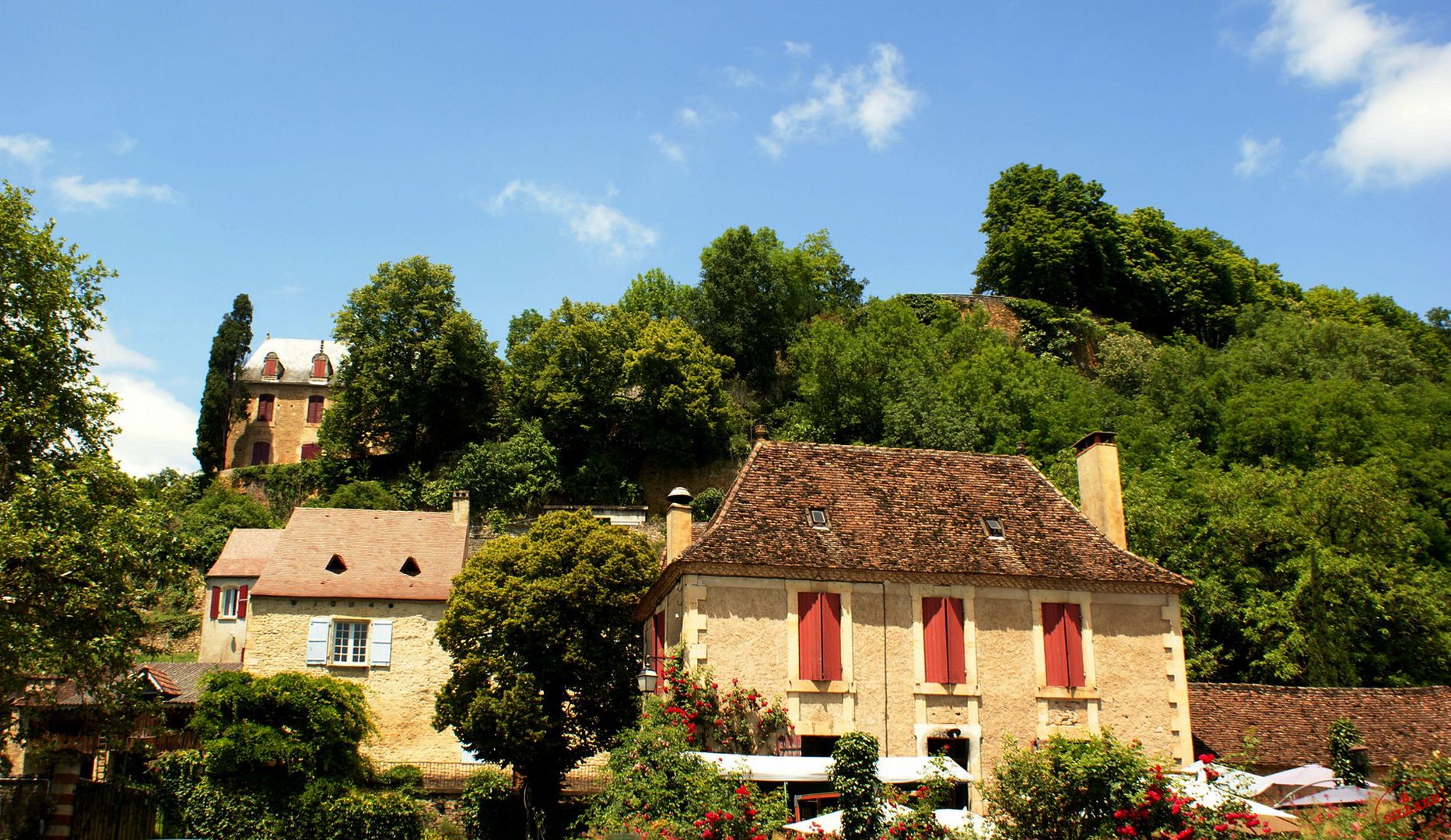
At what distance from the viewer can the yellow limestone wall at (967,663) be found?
2009cm

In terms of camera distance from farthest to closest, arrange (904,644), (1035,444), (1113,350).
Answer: (1113,350)
(1035,444)
(904,644)

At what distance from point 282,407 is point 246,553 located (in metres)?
20.8

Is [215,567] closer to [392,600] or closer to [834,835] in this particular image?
[392,600]

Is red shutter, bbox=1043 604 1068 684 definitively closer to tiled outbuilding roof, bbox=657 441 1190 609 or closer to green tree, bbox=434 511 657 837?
tiled outbuilding roof, bbox=657 441 1190 609

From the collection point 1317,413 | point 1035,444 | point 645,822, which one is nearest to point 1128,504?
point 1035,444

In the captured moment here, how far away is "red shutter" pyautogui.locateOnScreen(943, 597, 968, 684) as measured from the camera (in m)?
20.7

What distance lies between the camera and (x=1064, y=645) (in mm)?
21234

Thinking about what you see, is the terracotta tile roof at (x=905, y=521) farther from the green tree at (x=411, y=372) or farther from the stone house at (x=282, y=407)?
the stone house at (x=282, y=407)

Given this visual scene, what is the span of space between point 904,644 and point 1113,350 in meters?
36.7

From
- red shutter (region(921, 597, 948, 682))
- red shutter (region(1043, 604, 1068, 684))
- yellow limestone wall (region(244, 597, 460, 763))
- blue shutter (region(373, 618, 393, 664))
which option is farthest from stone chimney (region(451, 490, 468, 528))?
red shutter (region(1043, 604, 1068, 684))

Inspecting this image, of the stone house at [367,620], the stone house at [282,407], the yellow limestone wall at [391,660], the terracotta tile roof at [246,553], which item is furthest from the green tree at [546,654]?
the stone house at [282,407]

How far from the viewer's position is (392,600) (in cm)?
3177

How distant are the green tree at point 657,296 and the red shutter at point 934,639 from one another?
3465 cm

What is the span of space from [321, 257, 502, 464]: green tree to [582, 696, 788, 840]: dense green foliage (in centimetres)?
2919
